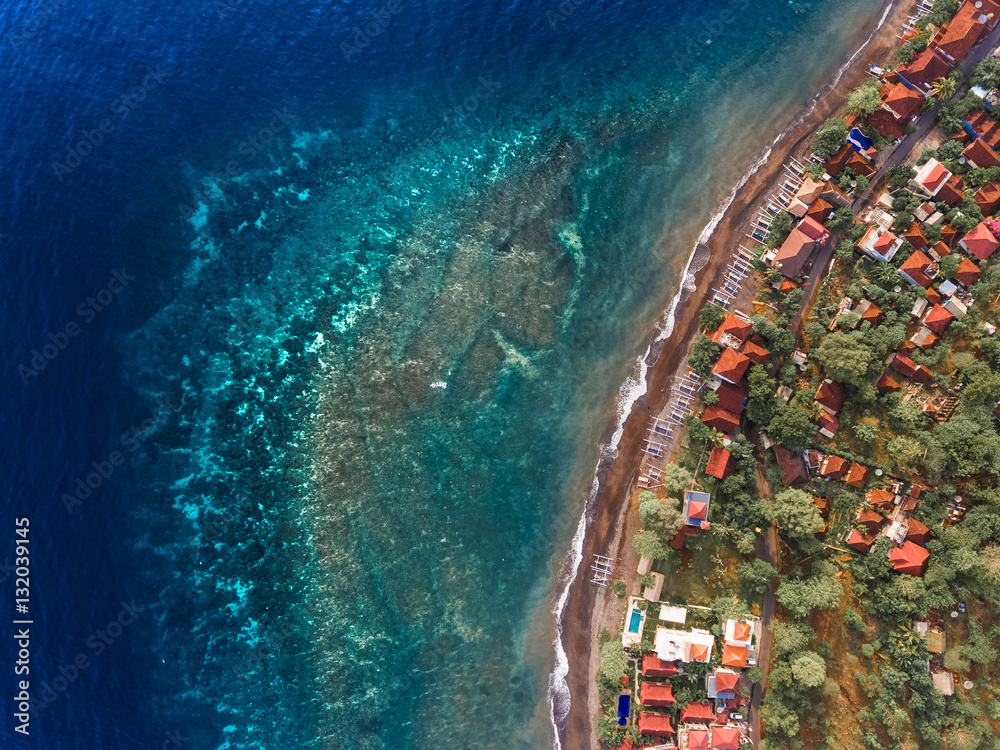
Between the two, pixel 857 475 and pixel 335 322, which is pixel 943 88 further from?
pixel 335 322

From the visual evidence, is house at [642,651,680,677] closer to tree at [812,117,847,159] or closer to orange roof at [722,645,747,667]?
orange roof at [722,645,747,667]

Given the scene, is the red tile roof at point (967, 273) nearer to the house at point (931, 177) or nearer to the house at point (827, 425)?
the house at point (931, 177)

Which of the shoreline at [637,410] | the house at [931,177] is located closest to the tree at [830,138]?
the shoreline at [637,410]

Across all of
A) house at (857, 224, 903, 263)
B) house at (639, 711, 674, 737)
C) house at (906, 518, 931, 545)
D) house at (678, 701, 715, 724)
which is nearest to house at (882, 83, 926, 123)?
house at (857, 224, 903, 263)

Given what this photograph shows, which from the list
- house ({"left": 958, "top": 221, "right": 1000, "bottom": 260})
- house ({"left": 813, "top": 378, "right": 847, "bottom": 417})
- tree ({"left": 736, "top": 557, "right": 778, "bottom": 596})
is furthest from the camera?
house ({"left": 813, "top": 378, "right": 847, "bottom": 417})

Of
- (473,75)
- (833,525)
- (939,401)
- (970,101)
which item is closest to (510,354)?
(473,75)

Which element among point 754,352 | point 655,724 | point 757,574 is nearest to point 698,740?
point 655,724
